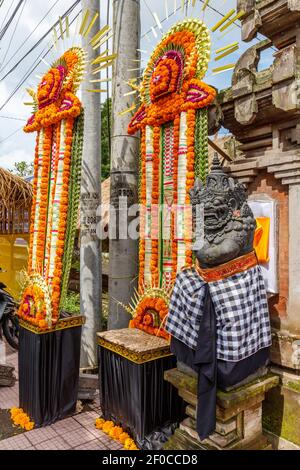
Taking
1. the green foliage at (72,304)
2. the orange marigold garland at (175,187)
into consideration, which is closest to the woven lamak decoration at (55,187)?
the orange marigold garland at (175,187)

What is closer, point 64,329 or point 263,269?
point 263,269

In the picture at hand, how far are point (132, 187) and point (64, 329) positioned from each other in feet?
6.46

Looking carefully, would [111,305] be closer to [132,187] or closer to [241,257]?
[132,187]

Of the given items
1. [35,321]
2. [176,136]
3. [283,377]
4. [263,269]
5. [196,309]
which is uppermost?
[176,136]

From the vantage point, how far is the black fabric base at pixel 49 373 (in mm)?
4027

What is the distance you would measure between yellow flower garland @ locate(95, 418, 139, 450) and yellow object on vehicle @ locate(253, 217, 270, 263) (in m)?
2.18

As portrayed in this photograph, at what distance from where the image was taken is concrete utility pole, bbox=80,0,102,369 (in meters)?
5.43

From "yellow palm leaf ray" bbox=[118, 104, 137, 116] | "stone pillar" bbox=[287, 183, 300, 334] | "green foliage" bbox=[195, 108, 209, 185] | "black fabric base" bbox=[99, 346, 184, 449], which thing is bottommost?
"black fabric base" bbox=[99, 346, 184, 449]

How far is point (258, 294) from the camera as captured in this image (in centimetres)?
294

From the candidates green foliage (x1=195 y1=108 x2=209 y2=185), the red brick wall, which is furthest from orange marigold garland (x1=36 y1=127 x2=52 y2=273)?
the red brick wall

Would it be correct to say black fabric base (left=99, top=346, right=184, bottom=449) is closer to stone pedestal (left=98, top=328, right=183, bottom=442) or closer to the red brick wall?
stone pedestal (left=98, top=328, right=183, bottom=442)

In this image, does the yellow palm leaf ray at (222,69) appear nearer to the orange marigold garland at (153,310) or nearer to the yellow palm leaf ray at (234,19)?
the yellow palm leaf ray at (234,19)

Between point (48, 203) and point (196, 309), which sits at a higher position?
point (48, 203)
